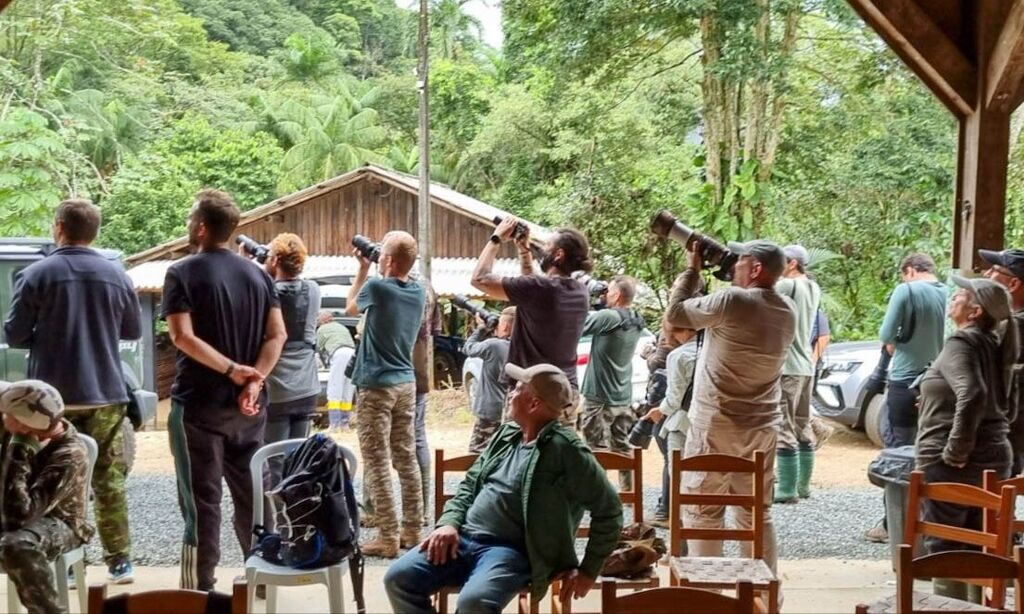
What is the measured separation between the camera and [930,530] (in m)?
3.38

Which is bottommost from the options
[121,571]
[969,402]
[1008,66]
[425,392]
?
[121,571]

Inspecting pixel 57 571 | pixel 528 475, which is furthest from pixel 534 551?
pixel 57 571

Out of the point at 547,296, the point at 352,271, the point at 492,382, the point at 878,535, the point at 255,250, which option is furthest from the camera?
the point at 352,271

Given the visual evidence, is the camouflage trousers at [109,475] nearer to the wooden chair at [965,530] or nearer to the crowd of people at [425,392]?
the crowd of people at [425,392]

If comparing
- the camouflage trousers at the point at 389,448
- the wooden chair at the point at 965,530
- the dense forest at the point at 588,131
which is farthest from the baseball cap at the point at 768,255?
the dense forest at the point at 588,131

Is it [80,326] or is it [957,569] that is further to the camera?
[80,326]

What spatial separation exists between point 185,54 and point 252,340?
20.3m

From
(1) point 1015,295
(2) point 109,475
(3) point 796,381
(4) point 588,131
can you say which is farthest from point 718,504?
(4) point 588,131

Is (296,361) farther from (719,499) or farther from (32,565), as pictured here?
(719,499)

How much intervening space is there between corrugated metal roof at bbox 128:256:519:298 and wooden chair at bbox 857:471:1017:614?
10115mm

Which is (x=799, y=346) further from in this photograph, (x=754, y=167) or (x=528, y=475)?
(x=754, y=167)

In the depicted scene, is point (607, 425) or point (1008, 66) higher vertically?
point (1008, 66)

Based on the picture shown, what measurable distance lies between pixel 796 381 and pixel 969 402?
226cm

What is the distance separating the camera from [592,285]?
5230 mm
